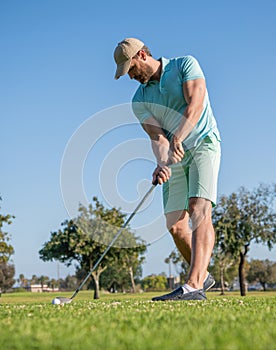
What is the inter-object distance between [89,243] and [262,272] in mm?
57685

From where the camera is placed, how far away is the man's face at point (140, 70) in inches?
258

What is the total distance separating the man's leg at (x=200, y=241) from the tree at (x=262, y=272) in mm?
94850

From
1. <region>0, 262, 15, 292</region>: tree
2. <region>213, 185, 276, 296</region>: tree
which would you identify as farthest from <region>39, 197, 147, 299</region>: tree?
<region>0, 262, 15, 292</region>: tree

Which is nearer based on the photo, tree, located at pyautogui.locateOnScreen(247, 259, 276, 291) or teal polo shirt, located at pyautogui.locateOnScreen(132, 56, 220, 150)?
teal polo shirt, located at pyautogui.locateOnScreen(132, 56, 220, 150)

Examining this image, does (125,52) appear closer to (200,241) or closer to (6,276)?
(200,241)

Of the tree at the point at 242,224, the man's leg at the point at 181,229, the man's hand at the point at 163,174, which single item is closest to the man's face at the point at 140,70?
the man's hand at the point at 163,174

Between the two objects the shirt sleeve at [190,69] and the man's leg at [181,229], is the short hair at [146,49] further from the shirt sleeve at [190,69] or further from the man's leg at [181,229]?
the man's leg at [181,229]

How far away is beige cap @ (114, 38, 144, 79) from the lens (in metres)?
6.40

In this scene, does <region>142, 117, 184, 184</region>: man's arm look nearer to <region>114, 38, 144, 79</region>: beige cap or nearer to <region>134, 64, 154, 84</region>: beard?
<region>134, 64, 154, 84</region>: beard

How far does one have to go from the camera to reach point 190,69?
643 cm

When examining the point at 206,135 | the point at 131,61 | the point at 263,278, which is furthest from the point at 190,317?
the point at 263,278

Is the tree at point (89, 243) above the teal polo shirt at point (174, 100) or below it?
above

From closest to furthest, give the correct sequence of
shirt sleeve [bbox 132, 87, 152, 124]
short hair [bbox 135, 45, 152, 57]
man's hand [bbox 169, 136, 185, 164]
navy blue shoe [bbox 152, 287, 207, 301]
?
navy blue shoe [bbox 152, 287, 207, 301] → man's hand [bbox 169, 136, 185, 164] → short hair [bbox 135, 45, 152, 57] → shirt sleeve [bbox 132, 87, 152, 124]

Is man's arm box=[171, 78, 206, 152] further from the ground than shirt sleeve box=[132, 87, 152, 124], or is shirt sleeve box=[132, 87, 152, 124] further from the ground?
shirt sleeve box=[132, 87, 152, 124]
